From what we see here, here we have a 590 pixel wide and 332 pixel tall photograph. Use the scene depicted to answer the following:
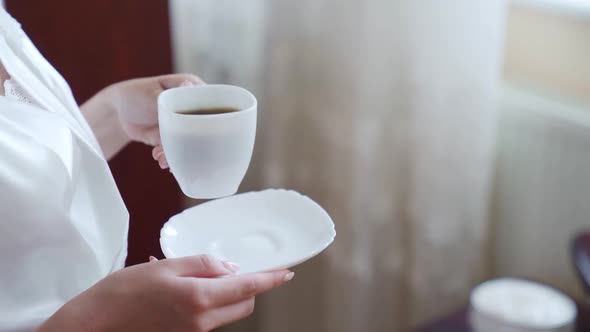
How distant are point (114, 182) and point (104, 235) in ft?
0.12

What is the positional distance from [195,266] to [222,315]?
0.03 meters

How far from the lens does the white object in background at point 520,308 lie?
3.35ft

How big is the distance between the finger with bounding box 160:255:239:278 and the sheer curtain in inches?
27.2

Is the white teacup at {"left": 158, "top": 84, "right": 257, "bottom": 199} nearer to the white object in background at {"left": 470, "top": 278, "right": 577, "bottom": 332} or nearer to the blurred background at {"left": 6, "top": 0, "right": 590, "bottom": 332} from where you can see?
the blurred background at {"left": 6, "top": 0, "right": 590, "bottom": 332}

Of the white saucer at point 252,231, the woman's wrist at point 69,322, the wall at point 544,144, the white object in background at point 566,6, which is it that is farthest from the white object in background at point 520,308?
the woman's wrist at point 69,322

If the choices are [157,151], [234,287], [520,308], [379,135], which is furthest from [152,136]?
[379,135]

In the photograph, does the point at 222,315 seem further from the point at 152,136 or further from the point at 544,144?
the point at 544,144

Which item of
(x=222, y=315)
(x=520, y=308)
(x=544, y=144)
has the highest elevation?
(x=222, y=315)

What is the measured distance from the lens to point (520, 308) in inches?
41.8

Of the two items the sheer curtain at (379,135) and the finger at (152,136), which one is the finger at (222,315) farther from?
the sheer curtain at (379,135)

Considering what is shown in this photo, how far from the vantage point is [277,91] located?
1.28m

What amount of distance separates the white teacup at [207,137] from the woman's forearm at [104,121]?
109mm

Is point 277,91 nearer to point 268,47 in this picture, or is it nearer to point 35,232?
point 268,47

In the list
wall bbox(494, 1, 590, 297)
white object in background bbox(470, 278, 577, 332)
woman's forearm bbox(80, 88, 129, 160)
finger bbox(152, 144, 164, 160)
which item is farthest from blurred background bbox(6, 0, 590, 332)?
finger bbox(152, 144, 164, 160)
